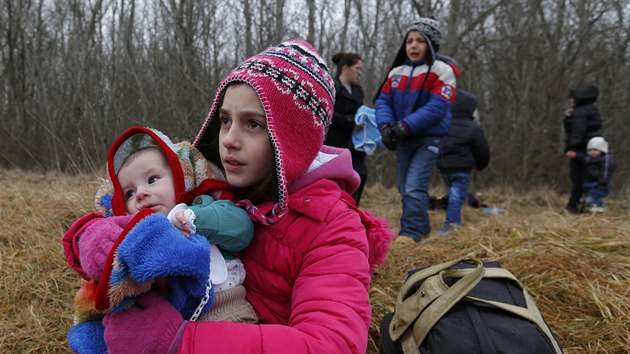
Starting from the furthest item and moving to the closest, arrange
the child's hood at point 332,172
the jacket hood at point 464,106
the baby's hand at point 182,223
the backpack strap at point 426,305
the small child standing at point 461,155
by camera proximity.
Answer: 1. the jacket hood at point 464,106
2. the small child standing at point 461,155
3. the backpack strap at point 426,305
4. the child's hood at point 332,172
5. the baby's hand at point 182,223

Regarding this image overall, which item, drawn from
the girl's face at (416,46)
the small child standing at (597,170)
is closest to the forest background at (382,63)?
the small child standing at (597,170)

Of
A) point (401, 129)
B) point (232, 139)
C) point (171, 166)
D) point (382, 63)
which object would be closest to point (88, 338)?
point (171, 166)

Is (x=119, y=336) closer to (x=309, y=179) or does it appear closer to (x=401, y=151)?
(x=309, y=179)

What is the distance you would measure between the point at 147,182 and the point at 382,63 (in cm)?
1206

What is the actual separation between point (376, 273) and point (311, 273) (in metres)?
1.97

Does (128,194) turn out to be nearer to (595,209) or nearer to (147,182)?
(147,182)

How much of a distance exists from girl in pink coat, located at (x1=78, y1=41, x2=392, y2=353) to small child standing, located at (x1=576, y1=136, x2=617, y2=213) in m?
6.81

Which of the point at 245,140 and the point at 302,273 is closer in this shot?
the point at 302,273

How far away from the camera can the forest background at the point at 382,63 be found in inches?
418

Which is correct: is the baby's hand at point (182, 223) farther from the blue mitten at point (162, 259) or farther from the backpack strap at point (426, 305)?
the backpack strap at point (426, 305)

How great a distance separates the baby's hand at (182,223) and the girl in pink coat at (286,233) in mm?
163

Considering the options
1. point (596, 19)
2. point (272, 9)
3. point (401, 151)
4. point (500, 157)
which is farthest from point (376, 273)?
point (596, 19)

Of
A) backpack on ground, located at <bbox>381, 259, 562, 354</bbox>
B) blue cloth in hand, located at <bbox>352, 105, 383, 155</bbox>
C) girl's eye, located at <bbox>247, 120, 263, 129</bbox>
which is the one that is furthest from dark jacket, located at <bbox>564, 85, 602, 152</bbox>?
girl's eye, located at <bbox>247, 120, 263, 129</bbox>

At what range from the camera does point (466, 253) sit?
3340 millimetres
